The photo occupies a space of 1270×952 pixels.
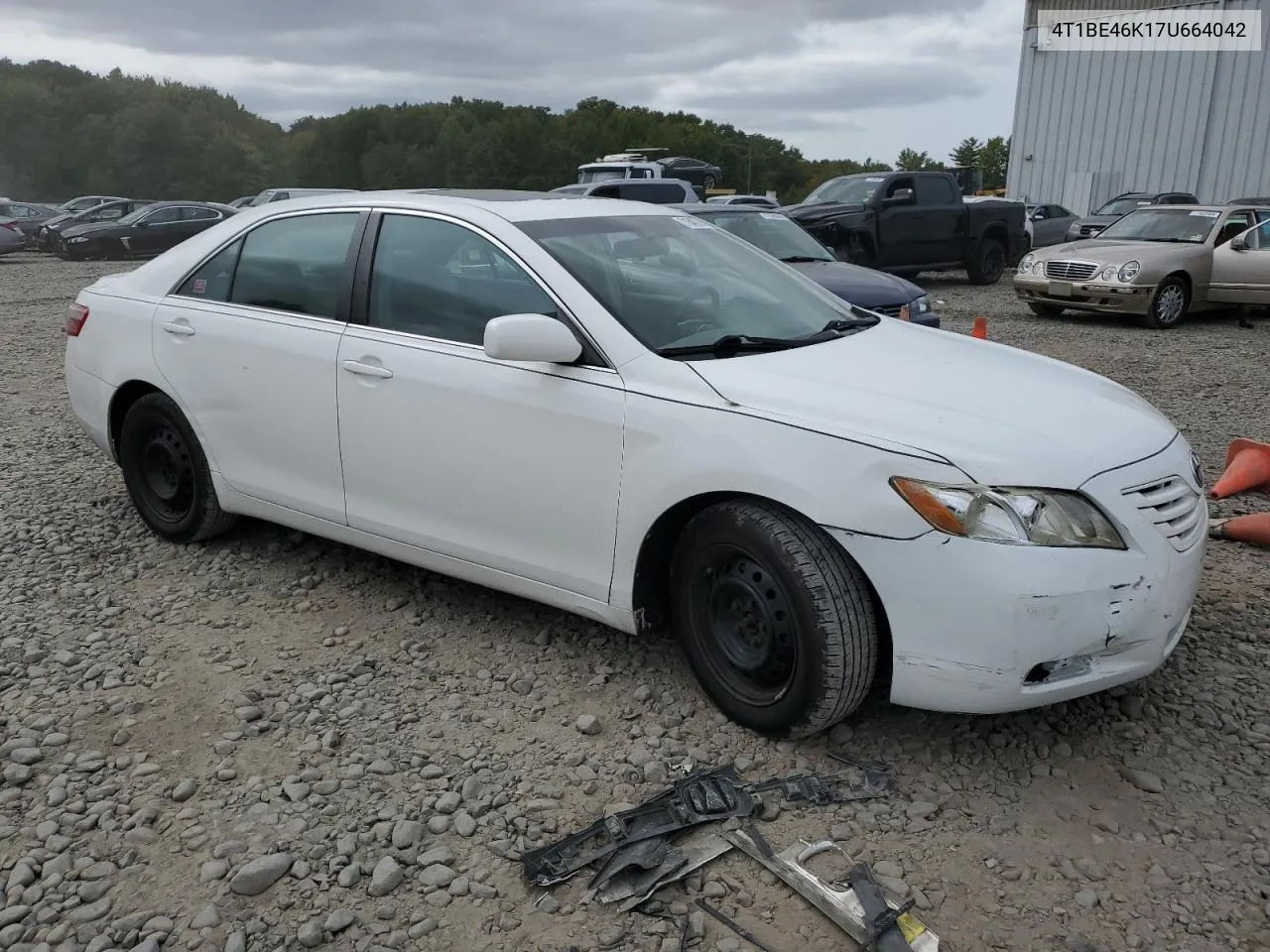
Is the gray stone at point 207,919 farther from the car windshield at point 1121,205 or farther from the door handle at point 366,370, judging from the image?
the car windshield at point 1121,205

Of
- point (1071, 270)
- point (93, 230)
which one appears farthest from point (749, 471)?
point (93, 230)

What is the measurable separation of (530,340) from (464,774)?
1298 mm

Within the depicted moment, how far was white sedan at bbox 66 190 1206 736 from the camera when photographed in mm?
2820

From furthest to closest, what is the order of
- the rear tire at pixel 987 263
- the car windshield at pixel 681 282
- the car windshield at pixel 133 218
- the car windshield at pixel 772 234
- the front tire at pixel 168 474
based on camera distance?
the car windshield at pixel 133 218
the rear tire at pixel 987 263
the car windshield at pixel 772 234
the front tire at pixel 168 474
the car windshield at pixel 681 282

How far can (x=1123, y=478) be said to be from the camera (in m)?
2.94

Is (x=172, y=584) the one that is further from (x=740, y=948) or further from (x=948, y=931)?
(x=948, y=931)

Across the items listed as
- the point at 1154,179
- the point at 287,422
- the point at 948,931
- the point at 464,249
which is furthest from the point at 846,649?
the point at 1154,179

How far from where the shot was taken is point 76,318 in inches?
196

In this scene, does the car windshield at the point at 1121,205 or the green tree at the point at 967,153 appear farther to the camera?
the green tree at the point at 967,153

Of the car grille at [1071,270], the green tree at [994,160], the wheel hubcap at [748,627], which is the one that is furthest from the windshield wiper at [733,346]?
the green tree at [994,160]

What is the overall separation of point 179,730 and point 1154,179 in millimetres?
30522

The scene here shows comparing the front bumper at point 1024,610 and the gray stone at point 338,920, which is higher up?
the front bumper at point 1024,610

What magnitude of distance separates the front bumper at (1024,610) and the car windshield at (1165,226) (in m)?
11.7

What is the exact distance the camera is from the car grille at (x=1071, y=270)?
41.6 ft
